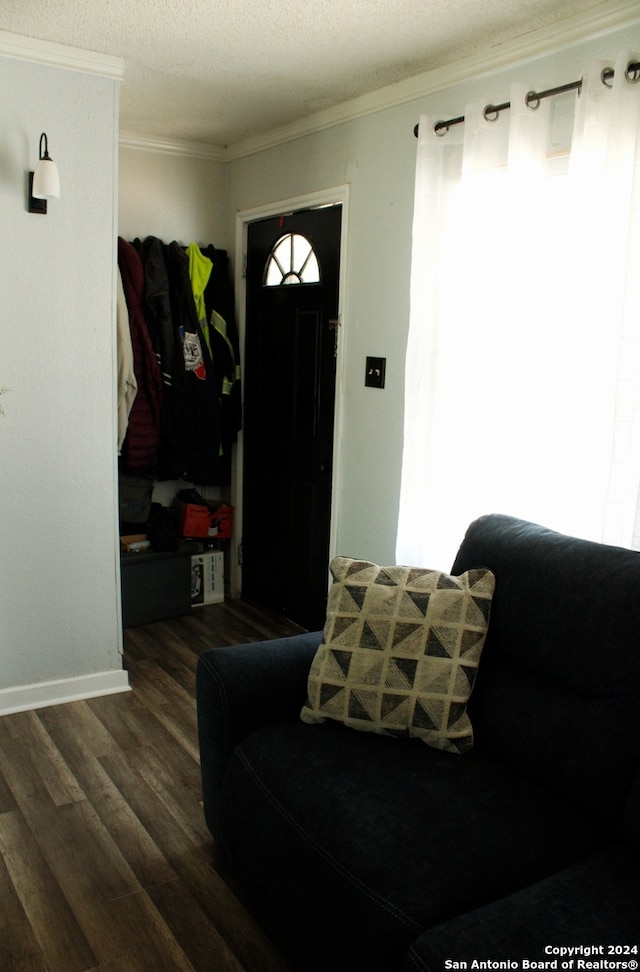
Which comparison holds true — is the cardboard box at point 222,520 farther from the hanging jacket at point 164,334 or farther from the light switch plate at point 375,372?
the light switch plate at point 375,372

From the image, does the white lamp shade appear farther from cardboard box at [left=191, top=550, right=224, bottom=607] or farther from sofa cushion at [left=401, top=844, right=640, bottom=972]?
sofa cushion at [left=401, top=844, right=640, bottom=972]

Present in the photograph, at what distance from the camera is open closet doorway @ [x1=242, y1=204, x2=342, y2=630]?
363 centimetres

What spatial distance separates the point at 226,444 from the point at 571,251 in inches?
95.9

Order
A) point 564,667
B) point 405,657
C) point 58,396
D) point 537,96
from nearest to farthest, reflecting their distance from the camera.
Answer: point 564,667, point 405,657, point 537,96, point 58,396

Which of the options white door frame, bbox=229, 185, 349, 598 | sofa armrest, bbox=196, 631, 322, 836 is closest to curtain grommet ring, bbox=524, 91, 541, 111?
white door frame, bbox=229, 185, 349, 598

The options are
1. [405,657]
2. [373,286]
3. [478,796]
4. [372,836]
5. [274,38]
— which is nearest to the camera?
[372,836]

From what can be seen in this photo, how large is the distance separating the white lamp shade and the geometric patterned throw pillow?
1.74 m

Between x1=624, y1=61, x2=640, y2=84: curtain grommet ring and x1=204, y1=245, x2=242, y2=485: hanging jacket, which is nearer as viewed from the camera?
x1=624, y1=61, x2=640, y2=84: curtain grommet ring

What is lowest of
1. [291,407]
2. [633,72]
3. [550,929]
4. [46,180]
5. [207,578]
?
[207,578]

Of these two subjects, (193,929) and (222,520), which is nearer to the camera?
(193,929)

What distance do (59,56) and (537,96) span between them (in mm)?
1677

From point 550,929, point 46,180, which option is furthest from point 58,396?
point 550,929

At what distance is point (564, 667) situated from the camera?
74.2 inches

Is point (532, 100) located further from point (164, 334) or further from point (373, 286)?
point (164, 334)
